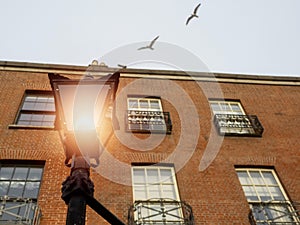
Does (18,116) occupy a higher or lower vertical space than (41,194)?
higher

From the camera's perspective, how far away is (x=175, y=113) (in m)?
11.9

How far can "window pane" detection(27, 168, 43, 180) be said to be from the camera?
8611 millimetres

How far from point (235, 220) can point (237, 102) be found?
22.1ft

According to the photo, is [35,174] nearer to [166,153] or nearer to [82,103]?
[166,153]

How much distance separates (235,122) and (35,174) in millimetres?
7721

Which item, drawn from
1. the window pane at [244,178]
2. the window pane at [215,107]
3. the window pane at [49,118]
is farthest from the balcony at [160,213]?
the window pane at [215,107]

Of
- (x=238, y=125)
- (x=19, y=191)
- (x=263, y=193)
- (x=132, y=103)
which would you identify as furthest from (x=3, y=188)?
(x=238, y=125)

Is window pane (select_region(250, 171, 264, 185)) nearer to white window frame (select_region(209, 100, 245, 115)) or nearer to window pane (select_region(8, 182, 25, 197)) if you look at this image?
white window frame (select_region(209, 100, 245, 115))

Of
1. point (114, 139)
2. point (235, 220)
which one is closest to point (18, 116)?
point (114, 139)

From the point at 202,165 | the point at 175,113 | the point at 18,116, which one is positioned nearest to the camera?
the point at 202,165

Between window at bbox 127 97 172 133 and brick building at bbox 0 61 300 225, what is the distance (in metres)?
0.04

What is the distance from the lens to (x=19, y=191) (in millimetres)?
8086

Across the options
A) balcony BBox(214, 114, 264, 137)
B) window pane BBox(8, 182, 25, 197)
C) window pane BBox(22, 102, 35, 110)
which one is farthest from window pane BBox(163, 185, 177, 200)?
window pane BBox(22, 102, 35, 110)

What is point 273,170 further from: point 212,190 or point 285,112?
point 285,112
